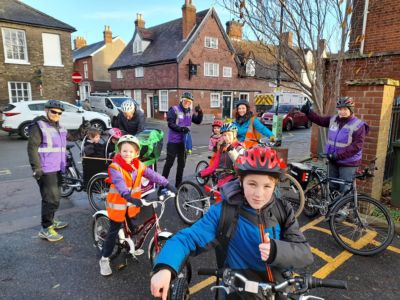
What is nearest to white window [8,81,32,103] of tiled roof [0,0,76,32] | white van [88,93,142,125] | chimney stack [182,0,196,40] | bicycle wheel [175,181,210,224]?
tiled roof [0,0,76,32]

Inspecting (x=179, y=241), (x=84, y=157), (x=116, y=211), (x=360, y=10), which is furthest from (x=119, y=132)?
(x=360, y=10)

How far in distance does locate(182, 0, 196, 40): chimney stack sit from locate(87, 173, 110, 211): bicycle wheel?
22154 mm

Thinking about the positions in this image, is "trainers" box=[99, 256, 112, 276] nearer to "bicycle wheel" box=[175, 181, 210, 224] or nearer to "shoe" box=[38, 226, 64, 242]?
"shoe" box=[38, 226, 64, 242]

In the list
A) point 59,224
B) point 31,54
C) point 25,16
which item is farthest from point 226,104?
point 59,224

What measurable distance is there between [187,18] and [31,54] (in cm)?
1257

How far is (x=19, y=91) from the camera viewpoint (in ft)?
64.4

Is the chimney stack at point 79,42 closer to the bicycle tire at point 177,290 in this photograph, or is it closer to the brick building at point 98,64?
the brick building at point 98,64

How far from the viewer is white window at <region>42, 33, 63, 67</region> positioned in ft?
65.6

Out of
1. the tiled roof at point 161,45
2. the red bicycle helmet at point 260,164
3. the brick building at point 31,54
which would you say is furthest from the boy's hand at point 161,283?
the tiled roof at point 161,45

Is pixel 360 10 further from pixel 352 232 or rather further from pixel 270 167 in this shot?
pixel 270 167

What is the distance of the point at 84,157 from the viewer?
192 inches

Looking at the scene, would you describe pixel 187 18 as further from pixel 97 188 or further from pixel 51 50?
pixel 97 188

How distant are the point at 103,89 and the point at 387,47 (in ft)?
107

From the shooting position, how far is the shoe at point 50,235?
398 cm
